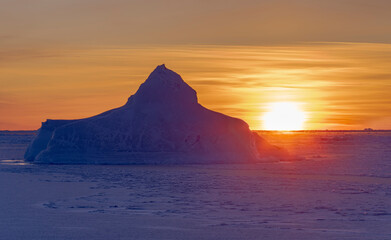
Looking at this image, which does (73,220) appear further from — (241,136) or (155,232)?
(241,136)

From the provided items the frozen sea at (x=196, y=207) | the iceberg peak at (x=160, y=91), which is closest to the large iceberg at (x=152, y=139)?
the iceberg peak at (x=160, y=91)

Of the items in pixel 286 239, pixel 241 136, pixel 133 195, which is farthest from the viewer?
pixel 241 136

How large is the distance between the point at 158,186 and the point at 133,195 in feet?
7.54

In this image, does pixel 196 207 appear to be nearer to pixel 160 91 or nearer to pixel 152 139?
pixel 152 139

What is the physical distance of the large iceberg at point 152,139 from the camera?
89.8 ft

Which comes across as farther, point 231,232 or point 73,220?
point 73,220

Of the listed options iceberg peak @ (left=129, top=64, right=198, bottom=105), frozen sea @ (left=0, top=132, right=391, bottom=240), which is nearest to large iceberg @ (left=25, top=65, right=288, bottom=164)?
iceberg peak @ (left=129, top=64, right=198, bottom=105)

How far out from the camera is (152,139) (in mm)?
27766

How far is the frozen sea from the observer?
8.75 meters

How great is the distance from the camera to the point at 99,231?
882 centimetres

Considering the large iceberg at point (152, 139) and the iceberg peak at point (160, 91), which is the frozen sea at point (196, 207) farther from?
the iceberg peak at point (160, 91)

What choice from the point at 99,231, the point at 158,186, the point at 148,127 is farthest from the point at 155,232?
the point at 148,127

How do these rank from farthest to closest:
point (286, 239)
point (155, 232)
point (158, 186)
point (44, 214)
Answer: point (158, 186) < point (44, 214) < point (155, 232) < point (286, 239)

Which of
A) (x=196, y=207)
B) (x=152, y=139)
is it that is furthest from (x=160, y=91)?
(x=196, y=207)
